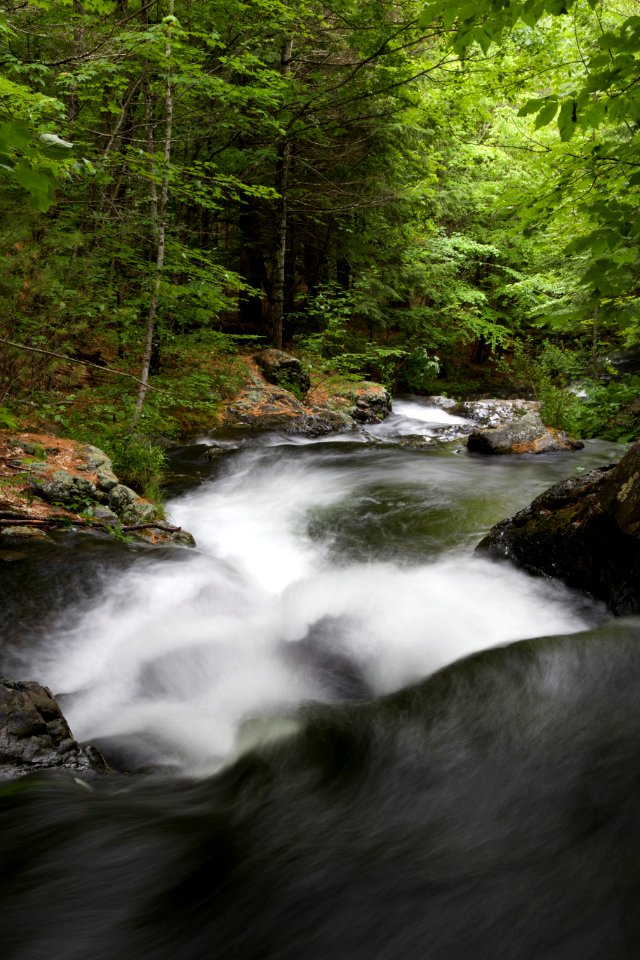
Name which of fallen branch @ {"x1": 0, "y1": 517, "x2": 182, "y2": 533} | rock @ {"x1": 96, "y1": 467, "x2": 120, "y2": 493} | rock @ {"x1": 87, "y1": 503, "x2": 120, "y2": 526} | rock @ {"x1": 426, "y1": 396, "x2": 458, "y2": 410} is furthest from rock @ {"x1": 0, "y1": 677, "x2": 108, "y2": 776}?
rock @ {"x1": 426, "y1": 396, "x2": 458, "y2": 410}

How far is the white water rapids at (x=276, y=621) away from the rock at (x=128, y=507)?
0.66 meters

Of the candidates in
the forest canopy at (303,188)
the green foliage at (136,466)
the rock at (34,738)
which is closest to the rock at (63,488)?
the forest canopy at (303,188)

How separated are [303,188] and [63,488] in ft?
32.7

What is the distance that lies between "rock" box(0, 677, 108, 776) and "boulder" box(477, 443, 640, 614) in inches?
140

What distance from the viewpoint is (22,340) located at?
18.4ft

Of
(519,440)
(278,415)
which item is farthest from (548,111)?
(278,415)

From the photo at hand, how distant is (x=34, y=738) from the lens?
9.11ft

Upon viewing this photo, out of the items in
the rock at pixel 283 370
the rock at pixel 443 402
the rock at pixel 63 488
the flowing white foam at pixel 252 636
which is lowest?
the flowing white foam at pixel 252 636

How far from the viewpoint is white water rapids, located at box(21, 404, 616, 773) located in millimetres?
3666

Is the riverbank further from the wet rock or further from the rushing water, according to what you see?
the wet rock

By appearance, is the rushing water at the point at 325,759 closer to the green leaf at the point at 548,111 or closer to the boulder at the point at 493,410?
the green leaf at the point at 548,111

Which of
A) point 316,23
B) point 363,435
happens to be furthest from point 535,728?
point 316,23

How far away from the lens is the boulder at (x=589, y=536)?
13.2 feet

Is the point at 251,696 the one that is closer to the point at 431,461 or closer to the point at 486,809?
the point at 486,809
